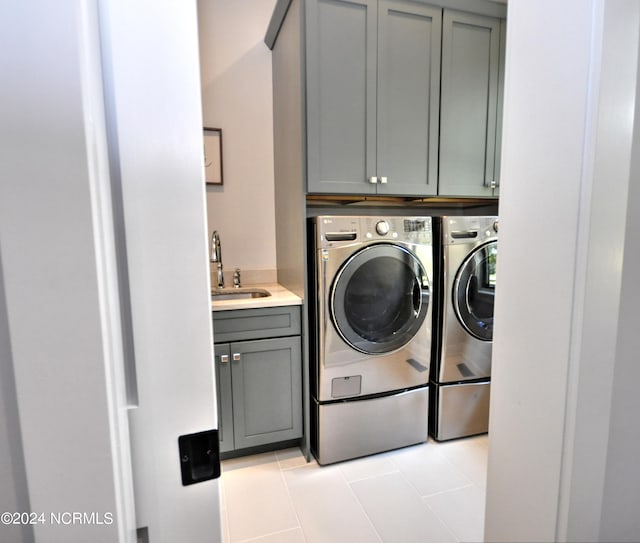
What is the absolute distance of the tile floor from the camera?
1.43 metres

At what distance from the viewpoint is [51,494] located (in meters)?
0.29

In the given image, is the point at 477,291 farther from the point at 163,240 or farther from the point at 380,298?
the point at 163,240

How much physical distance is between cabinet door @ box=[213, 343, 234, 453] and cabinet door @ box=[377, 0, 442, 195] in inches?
50.3

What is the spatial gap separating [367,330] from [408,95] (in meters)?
1.38

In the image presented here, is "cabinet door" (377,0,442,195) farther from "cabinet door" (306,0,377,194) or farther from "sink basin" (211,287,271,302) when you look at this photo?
"sink basin" (211,287,271,302)

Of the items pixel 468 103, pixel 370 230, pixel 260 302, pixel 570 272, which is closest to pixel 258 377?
pixel 260 302

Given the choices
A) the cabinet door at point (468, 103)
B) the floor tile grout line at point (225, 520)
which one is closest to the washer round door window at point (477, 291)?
the cabinet door at point (468, 103)

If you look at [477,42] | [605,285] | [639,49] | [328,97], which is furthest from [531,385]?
[477,42]

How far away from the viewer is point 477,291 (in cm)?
205

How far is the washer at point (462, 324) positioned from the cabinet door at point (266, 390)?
0.89m

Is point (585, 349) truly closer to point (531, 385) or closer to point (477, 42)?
point (531, 385)

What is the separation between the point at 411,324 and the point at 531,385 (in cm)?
117

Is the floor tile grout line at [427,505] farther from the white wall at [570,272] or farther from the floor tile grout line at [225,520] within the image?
the floor tile grout line at [225,520]

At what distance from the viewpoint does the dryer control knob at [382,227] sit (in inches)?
71.2
